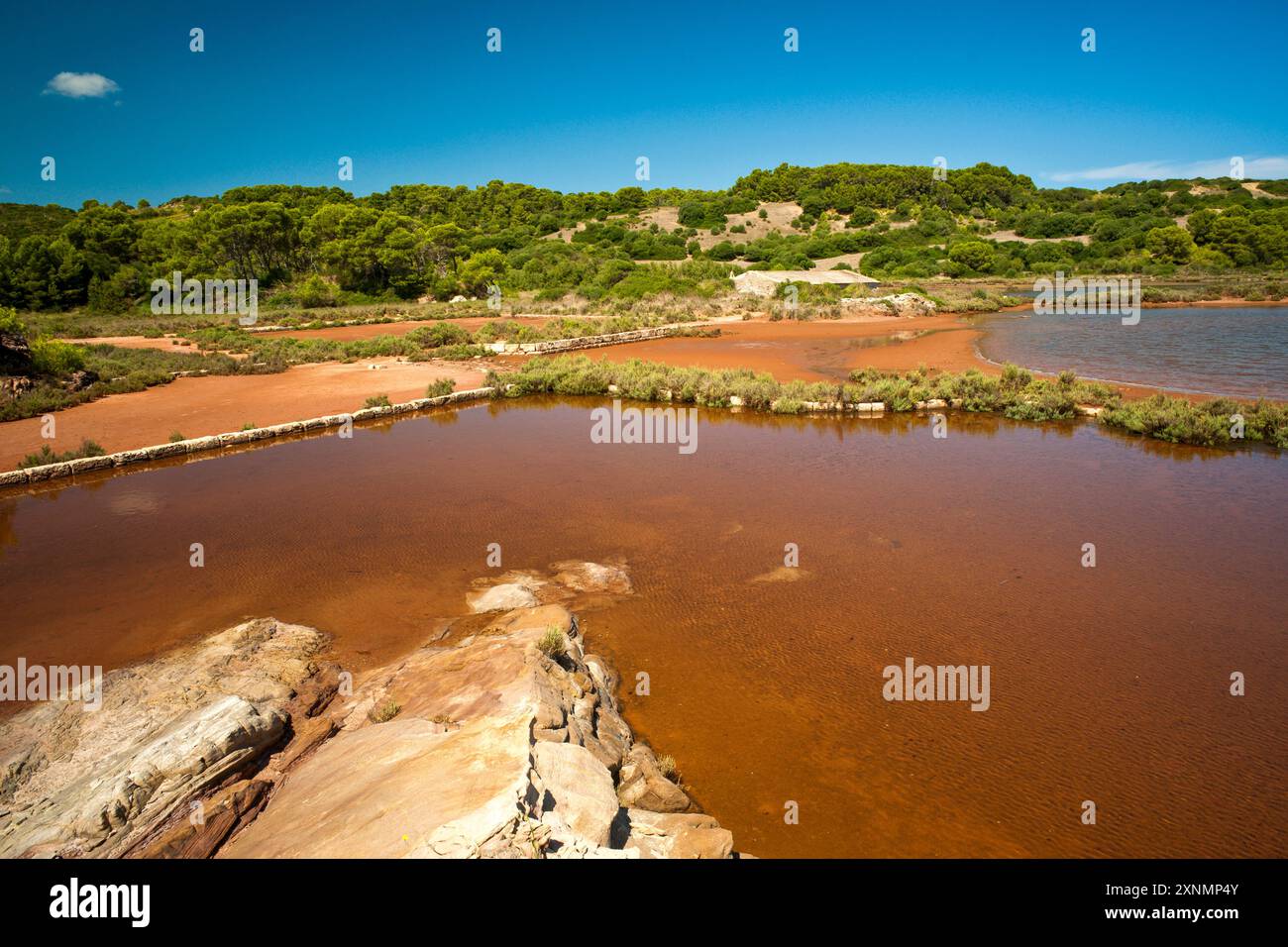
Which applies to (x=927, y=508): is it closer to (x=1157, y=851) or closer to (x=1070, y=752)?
(x=1070, y=752)

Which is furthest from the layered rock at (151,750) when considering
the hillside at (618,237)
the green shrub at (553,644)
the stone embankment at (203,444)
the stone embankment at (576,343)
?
the hillside at (618,237)

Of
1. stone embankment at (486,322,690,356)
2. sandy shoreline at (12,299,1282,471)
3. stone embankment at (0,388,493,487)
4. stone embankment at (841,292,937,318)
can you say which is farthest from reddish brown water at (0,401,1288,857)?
stone embankment at (841,292,937,318)

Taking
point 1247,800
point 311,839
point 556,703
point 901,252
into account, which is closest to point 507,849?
point 311,839

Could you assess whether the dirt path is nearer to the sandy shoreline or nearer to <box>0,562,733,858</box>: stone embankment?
the sandy shoreline

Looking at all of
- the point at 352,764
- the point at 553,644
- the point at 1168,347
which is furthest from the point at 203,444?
the point at 1168,347

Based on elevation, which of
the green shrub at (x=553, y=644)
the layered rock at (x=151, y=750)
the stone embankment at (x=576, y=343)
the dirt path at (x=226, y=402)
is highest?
the stone embankment at (x=576, y=343)

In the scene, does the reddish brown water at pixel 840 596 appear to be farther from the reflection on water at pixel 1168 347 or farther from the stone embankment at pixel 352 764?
the reflection on water at pixel 1168 347
